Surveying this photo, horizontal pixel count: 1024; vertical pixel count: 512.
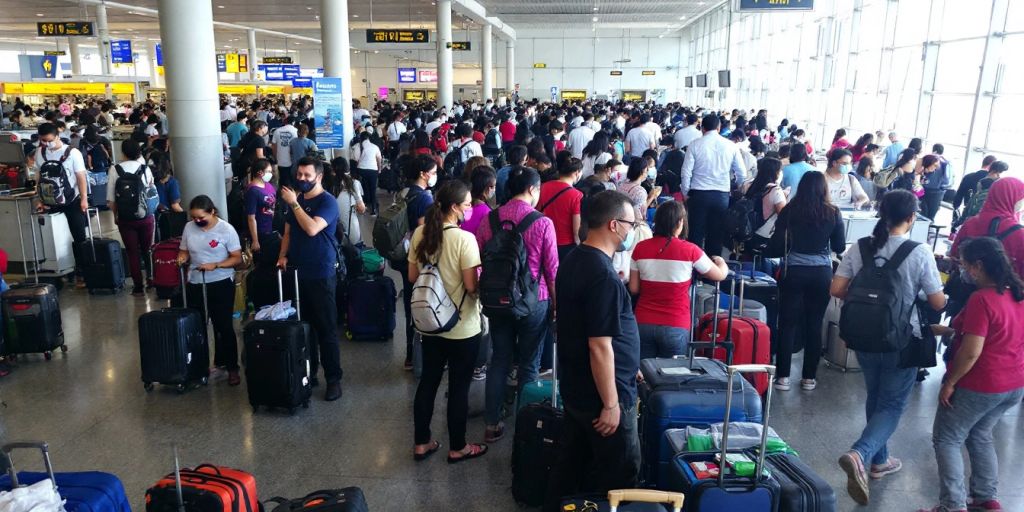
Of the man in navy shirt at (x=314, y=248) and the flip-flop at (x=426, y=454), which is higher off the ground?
the man in navy shirt at (x=314, y=248)

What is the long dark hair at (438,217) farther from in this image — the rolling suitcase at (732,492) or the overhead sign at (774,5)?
the overhead sign at (774,5)

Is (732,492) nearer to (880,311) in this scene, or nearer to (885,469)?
(880,311)

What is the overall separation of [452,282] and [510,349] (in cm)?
68

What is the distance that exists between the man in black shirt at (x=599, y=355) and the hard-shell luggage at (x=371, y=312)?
3.52 meters

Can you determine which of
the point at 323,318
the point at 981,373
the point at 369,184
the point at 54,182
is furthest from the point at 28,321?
the point at 369,184

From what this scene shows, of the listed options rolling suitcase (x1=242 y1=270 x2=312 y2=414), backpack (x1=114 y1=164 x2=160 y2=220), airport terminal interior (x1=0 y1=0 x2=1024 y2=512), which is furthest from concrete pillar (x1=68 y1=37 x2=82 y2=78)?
rolling suitcase (x1=242 y1=270 x2=312 y2=414)

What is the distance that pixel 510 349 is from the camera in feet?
14.5

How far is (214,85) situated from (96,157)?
17.0 feet

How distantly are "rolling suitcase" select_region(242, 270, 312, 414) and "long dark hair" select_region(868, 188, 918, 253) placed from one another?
3590mm

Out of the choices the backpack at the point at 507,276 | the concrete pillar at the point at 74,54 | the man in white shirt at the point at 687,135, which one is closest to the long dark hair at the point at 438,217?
the backpack at the point at 507,276

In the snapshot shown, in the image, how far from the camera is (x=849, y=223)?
24.7 ft

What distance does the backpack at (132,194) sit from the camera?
7.30 m

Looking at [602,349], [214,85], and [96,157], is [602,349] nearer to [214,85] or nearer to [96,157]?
[214,85]

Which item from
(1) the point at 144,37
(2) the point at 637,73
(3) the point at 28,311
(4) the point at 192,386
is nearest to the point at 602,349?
(4) the point at 192,386
